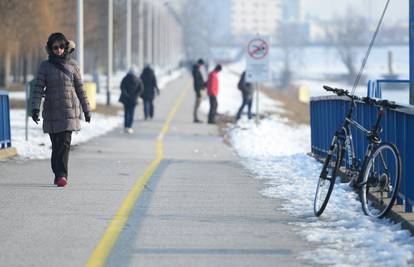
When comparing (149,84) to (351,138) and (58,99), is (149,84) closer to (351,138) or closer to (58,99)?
(58,99)

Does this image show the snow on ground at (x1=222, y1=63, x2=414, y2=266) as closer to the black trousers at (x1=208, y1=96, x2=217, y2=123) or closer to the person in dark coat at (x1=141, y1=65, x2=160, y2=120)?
the black trousers at (x1=208, y1=96, x2=217, y2=123)

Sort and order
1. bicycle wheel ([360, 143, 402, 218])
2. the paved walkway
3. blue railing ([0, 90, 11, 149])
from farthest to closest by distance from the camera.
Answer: blue railing ([0, 90, 11, 149]) < bicycle wheel ([360, 143, 402, 218]) < the paved walkway

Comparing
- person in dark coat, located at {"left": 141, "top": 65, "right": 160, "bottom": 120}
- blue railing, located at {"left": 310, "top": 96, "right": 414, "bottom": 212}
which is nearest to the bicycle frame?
blue railing, located at {"left": 310, "top": 96, "right": 414, "bottom": 212}

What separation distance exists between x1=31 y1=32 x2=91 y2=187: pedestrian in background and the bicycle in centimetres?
371

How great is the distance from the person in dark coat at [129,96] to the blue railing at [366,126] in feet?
31.4

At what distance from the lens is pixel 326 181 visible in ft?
35.3

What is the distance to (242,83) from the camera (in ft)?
111

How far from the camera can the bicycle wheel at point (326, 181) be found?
1053cm

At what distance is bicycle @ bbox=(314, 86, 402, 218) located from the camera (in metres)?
10.0

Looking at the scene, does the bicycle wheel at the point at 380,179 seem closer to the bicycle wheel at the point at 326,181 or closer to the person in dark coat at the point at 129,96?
the bicycle wheel at the point at 326,181

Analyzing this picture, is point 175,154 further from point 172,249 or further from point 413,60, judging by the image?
point 172,249

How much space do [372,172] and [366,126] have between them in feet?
8.12

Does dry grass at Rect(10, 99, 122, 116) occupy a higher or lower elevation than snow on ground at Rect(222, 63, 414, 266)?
lower

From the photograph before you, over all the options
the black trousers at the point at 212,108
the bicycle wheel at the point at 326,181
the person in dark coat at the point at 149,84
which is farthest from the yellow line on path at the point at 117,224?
the person in dark coat at the point at 149,84
